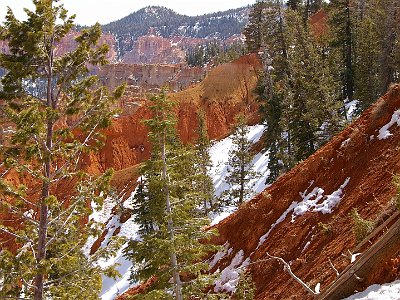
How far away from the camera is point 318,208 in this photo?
18.2m

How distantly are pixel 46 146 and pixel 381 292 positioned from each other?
26.6 ft

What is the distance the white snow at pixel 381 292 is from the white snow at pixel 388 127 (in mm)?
12605

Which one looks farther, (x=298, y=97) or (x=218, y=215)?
(x=218, y=215)

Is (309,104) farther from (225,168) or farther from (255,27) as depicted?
(255,27)

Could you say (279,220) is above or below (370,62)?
below

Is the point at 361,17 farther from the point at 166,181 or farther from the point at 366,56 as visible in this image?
the point at 166,181

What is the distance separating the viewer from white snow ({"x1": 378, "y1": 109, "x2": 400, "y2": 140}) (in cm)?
1818

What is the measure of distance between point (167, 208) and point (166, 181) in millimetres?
Result: 873

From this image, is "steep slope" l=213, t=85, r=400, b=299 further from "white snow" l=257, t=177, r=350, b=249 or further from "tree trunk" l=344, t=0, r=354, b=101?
"tree trunk" l=344, t=0, r=354, b=101

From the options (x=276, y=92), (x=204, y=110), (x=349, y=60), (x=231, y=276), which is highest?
(x=349, y=60)

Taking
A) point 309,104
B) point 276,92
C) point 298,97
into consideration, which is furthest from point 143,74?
point 309,104

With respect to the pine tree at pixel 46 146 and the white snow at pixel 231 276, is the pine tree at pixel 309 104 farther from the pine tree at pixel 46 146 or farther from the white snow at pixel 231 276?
the pine tree at pixel 46 146

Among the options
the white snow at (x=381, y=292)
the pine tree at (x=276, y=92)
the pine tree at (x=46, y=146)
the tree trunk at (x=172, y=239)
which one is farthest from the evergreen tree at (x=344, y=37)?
the white snow at (x=381, y=292)

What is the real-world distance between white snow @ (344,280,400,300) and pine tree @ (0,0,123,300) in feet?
20.8
